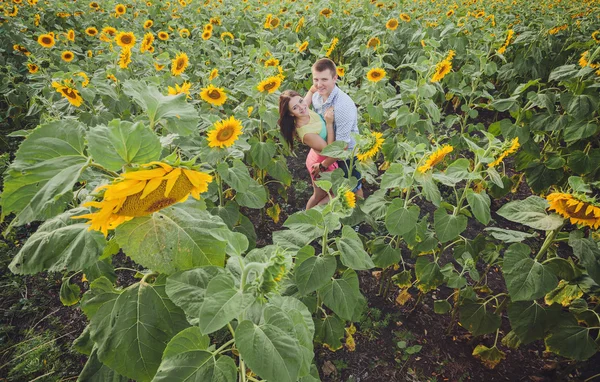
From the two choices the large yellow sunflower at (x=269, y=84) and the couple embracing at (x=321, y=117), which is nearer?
the large yellow sunflower at (x=269, y=84)

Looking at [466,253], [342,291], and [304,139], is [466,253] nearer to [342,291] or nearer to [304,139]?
[342,291]

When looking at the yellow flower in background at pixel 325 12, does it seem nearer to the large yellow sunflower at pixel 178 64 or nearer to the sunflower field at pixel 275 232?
the sunflower field at pixel 275 232

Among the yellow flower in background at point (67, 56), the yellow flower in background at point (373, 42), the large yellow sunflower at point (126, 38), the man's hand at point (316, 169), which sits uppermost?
the yellow flower in background at point (373, 42)

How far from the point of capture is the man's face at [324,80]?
3.20 meters

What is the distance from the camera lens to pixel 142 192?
84 centimetres

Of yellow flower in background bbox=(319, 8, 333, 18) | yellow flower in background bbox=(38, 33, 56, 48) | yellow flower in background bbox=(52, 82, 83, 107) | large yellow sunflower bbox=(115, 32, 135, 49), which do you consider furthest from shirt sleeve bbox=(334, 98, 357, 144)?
yellow flower in background bbox=(319, 8, 333, 18)

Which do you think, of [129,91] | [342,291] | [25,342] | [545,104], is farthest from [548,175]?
[25,342]

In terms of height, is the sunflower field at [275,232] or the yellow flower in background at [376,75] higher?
the yellow flower in background at [376,75]

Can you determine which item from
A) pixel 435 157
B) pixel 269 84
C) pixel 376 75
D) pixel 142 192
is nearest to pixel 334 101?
pixel 376 75

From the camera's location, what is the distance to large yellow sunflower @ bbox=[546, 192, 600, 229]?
4.78 ft

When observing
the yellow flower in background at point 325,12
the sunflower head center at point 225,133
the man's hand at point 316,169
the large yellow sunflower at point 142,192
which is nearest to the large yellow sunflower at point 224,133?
the sunflower head center at point 225,133

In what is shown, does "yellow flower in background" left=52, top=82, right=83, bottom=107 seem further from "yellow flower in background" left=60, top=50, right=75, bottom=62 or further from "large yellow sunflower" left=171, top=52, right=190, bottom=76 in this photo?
Answer: "yellow flower in background" left=60, top=50, right=75, bottom=62

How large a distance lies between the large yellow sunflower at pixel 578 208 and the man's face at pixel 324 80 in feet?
7.12

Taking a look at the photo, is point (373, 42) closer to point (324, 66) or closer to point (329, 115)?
point (324, 66)
